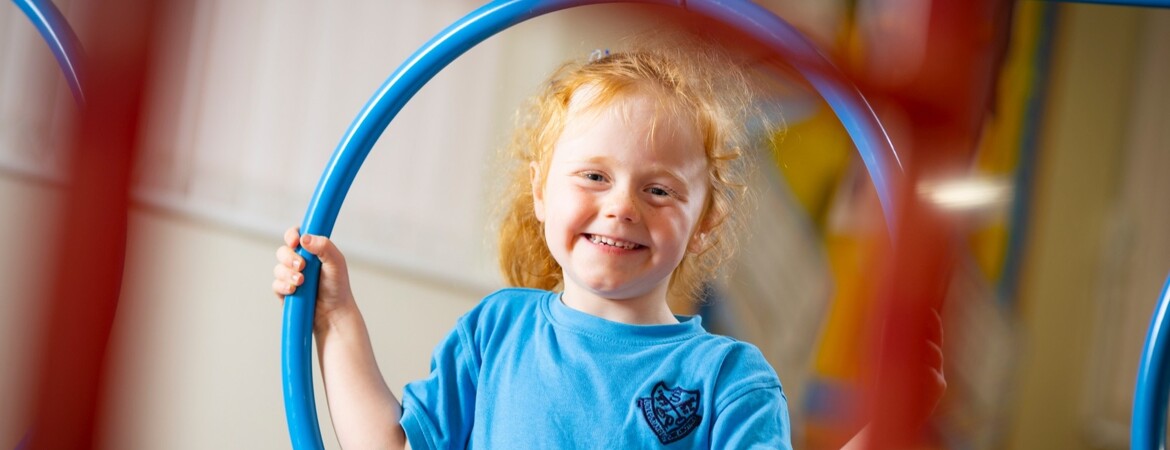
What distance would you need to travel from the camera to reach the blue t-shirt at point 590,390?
2.41 ft

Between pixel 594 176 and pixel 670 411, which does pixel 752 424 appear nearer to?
pixel 670 411

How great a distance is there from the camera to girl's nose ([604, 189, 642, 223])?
734 mm

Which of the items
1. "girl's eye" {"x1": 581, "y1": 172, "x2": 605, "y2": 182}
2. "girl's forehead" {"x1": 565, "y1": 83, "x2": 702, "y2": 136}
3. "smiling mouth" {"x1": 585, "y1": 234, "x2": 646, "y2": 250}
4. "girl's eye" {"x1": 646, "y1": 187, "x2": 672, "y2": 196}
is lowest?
"smiling mouth" {"x1": 585, "y1": 234, "x2": 646, "y2": 250}

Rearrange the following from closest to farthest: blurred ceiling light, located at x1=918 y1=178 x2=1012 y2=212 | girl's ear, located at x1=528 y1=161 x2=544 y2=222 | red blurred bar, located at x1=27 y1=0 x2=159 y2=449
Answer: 1. red blurred bar, located at x1=27 y1=0 x2=159 y2=449
2. girl's ear, located at x1=528 y1=161 x2=544 y2=222
3. blurred ceiling light, located at x1=918 y1=178 x2=1012 y2=212

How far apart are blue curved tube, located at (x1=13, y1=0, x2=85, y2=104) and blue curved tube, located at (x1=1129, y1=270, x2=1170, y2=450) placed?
892 mm

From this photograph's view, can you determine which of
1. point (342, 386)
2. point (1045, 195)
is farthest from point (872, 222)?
point (342, 386)

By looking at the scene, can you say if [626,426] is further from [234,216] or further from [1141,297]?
[1141,297]

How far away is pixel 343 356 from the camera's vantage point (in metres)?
0.79

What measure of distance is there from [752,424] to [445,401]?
222mm

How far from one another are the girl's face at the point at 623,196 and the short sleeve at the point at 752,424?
108mm

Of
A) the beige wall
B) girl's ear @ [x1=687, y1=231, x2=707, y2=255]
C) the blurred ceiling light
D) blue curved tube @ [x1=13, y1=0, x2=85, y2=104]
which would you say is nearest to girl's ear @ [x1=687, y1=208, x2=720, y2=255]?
girl's ear @ [x1=687, y1=231, x2=707, y2=255]

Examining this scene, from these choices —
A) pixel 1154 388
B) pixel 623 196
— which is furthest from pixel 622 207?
pixel 1154 388

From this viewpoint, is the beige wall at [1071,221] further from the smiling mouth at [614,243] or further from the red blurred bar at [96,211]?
the red blurred bar at [96,211]

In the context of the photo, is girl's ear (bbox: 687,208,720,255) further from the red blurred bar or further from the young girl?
the red blurred bar
